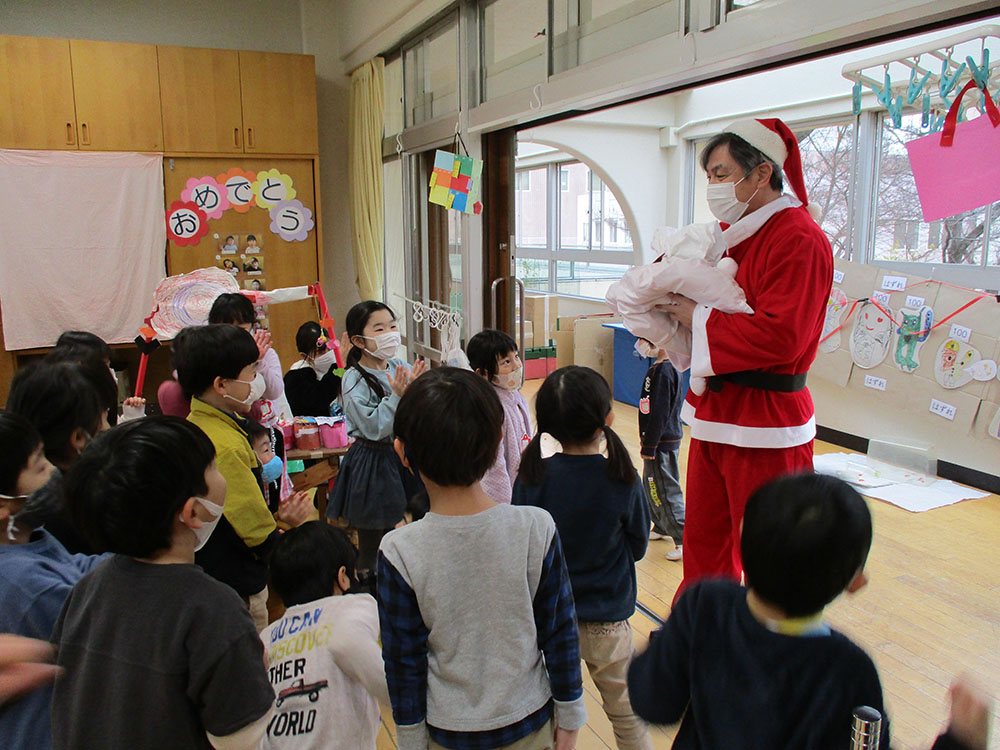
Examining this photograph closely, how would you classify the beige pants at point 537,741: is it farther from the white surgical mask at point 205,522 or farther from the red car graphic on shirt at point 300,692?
the white surgical mask at point 205,522

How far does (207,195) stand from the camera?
477cm

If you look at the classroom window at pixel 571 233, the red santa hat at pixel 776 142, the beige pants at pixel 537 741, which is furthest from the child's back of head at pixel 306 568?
the classroom window at pixel 571 233

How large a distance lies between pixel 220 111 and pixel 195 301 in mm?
1695

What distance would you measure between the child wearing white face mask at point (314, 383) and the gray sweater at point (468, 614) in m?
2.07

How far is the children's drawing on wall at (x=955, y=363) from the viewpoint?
4.04 metres

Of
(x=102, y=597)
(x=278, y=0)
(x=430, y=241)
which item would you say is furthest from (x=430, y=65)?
(x=102, y=597)

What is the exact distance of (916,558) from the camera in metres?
3.24

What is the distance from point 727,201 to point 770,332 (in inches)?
13.6


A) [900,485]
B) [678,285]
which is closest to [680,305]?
[678,285]

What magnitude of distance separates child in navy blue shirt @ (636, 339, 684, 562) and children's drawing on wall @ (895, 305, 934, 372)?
2121 mm

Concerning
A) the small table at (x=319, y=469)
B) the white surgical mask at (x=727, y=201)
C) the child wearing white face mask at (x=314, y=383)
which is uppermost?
the white surgical mask at (x=727, y=201)

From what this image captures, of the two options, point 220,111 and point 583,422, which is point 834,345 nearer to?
point 583,422

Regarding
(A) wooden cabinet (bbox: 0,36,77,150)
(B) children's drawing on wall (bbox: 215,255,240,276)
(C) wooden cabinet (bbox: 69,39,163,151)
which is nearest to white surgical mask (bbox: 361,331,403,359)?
(B) children's drawing on wall (bbox: 215,255,240,276)

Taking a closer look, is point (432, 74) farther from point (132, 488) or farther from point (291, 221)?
point (132, 488)
